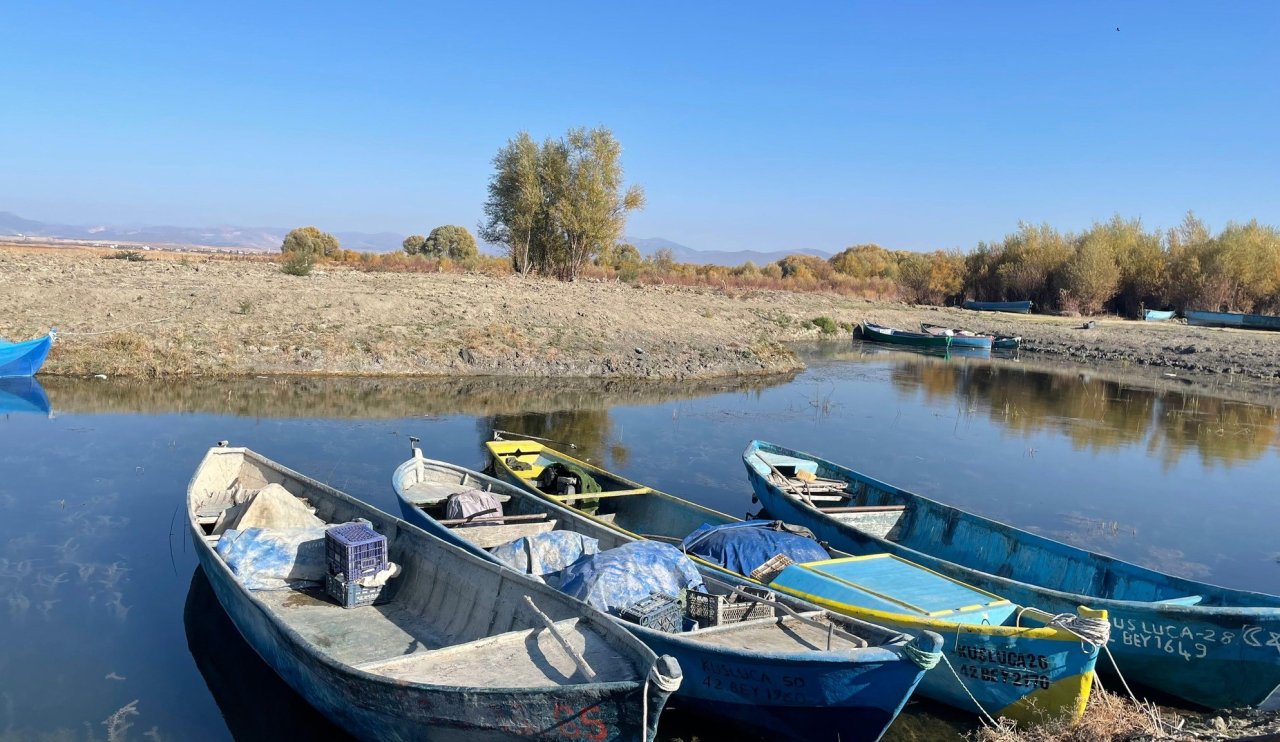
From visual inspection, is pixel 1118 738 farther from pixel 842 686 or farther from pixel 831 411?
pixel 831 411

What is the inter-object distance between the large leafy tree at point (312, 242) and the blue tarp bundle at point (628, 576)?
69320mm

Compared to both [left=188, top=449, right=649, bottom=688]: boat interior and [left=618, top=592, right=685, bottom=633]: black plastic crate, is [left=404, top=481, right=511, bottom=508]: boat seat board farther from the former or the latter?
[left=618, top=592, right=685, bottom=633]: black plastic crate

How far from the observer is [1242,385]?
36.3 metres

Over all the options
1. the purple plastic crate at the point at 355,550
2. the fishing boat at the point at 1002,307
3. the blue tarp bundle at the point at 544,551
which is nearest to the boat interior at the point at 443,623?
the purple plastic crate at the point at 355,550

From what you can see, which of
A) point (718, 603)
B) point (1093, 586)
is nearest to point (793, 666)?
point (718, 603)

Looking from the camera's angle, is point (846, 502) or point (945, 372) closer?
point (846, 502)

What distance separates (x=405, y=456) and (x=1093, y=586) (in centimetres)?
1267

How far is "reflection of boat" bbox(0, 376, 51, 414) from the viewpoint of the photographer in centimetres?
2047

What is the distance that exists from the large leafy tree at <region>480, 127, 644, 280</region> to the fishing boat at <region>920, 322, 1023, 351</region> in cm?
1868

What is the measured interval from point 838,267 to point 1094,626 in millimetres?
100998

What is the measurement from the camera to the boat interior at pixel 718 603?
25.1ft

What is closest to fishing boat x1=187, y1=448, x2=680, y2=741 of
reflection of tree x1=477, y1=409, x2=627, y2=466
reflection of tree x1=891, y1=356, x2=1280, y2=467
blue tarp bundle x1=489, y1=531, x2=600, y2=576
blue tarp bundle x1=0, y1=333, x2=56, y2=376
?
blue tarp bundle x1=489, y1=531, x2=600, y2=576

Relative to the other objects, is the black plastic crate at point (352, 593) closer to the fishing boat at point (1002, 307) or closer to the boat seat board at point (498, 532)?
the boat seat board at point (498, 532)

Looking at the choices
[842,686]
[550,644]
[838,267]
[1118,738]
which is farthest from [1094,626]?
[838,267]
